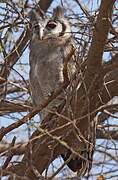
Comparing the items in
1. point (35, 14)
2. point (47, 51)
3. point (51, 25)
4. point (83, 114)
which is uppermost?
point (35, 14)

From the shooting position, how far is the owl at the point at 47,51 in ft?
12.4

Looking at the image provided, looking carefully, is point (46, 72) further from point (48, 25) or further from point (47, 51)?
point (48, 25)

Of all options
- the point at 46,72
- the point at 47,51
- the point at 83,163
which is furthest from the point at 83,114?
the point at 47,51

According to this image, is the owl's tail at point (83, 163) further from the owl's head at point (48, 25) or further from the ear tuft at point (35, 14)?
the ear tuft at point (35, 14)

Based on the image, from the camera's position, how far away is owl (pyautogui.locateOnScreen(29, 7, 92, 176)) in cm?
379

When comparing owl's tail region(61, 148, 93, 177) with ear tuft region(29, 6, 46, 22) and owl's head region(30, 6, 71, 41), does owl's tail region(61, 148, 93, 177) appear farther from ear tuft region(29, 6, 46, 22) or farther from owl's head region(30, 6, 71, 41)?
ear tuft region(29, 6, 46, 22)

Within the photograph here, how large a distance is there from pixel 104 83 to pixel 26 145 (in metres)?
0.54

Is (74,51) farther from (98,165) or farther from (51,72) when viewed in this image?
(51,72)

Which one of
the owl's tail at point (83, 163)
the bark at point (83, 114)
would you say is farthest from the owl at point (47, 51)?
the bark at point (83, 114)

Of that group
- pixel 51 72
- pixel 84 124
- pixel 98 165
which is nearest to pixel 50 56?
pixel 51 72

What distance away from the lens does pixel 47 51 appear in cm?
391

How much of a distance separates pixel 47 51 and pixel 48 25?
0.79ft

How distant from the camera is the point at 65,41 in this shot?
3.78m

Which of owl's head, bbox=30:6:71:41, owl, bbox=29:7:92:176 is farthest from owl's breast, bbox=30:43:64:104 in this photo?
owl's head, bbox=30:6:71:41
